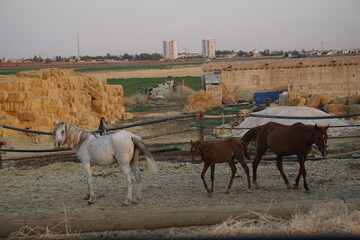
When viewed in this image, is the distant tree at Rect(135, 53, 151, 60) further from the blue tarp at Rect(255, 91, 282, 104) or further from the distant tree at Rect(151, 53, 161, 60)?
the blue tarp at Rect(255, 91, 282, 104)

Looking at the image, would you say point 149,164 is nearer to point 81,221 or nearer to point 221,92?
point 81,221

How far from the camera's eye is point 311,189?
330 inches

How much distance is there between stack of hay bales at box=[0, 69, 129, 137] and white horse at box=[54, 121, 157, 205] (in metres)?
8.90

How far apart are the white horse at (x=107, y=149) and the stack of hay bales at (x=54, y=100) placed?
8.90 m

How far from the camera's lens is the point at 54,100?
18766 mm

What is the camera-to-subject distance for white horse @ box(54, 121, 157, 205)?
7.82 metres

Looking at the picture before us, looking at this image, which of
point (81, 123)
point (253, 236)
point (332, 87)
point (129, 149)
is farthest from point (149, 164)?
point (332, 87)

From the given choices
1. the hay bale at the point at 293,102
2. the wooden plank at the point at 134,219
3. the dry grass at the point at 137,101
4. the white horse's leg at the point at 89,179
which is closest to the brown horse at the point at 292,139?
the wooden plank at the point at 134,219

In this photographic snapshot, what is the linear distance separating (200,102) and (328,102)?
24.4 feet

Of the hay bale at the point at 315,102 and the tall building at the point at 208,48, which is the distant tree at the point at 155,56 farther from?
the hay bale at the point at 315,102

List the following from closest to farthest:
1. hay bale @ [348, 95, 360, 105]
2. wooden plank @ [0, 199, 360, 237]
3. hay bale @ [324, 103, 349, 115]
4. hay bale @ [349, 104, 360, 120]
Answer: wooden plank @ [0, 199, 360, 237] < hay bale @ [349, 104, 360, 120] < hay bale @ [324, 103, 349, 115] < hay bale @ [348, 95, 360, 105]

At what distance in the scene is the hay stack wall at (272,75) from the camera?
92.1ft

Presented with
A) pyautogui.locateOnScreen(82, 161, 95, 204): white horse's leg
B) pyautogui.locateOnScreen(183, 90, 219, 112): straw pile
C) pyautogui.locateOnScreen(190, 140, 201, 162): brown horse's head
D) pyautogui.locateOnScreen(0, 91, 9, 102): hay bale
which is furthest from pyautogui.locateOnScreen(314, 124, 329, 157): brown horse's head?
pyautogui.locateOnScreen(183, 90, 219, 112): straw pile

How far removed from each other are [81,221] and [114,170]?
509 cm
